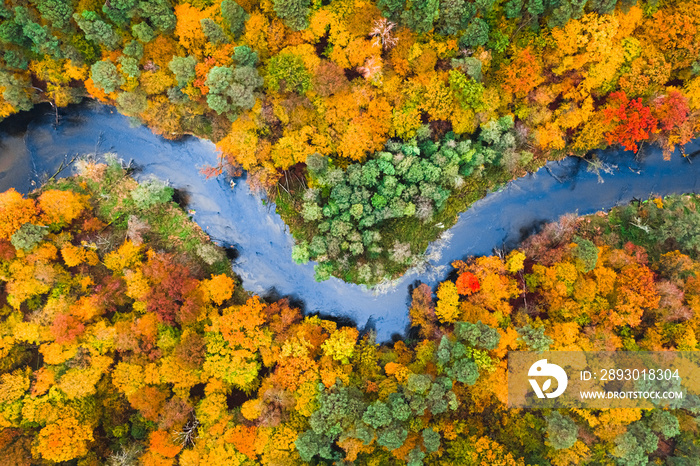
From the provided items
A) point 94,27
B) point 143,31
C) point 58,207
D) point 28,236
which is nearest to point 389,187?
point 143,31

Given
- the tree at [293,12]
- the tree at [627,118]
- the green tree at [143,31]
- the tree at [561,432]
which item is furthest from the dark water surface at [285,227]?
the tree at [561,432]

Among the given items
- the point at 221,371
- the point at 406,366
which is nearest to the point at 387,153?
the point at 406,366

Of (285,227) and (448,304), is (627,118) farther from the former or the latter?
(285,227)

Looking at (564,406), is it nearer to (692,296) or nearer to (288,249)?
(692,296)

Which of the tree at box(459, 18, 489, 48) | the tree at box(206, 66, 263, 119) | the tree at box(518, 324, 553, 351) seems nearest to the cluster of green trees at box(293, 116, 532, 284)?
the tree at box(459, 18, 489, 48)

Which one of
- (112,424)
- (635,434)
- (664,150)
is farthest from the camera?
(664,150)

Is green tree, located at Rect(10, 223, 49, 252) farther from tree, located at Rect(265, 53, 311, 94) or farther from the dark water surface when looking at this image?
tree, located at Rect(265, 53, 311, 94)
